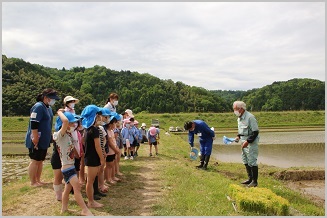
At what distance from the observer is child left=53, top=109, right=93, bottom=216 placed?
4.64 m

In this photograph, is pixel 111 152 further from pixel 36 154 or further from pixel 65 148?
pixel 65 148

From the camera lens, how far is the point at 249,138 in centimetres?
697

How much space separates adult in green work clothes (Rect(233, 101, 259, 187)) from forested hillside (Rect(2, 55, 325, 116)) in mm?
52634

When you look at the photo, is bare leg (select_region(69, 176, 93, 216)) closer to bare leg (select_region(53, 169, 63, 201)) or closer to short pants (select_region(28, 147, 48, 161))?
bare leg (select_region(53, 169, 63, 201))

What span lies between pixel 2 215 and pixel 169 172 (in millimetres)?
4339

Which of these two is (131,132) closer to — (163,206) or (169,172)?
(169,172)

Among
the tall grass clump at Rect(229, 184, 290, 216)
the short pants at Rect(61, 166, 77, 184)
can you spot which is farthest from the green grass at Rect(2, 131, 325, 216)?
the short pants at Rect(61, 166, 77, 184)

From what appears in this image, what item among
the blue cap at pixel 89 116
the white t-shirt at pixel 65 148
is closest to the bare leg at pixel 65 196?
the white t-shirt at pixel 65 148

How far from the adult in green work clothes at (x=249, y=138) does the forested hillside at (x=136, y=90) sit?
52.6 m

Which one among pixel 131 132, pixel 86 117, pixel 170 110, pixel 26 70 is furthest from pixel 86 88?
pixel 86 117

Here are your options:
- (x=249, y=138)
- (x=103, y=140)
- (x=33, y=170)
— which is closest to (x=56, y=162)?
(x=103, y=140)

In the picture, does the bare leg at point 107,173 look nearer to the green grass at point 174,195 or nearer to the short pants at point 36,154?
the green grass at point 174,195

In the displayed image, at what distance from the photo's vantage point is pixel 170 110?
234 ft

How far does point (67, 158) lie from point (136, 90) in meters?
71.1
